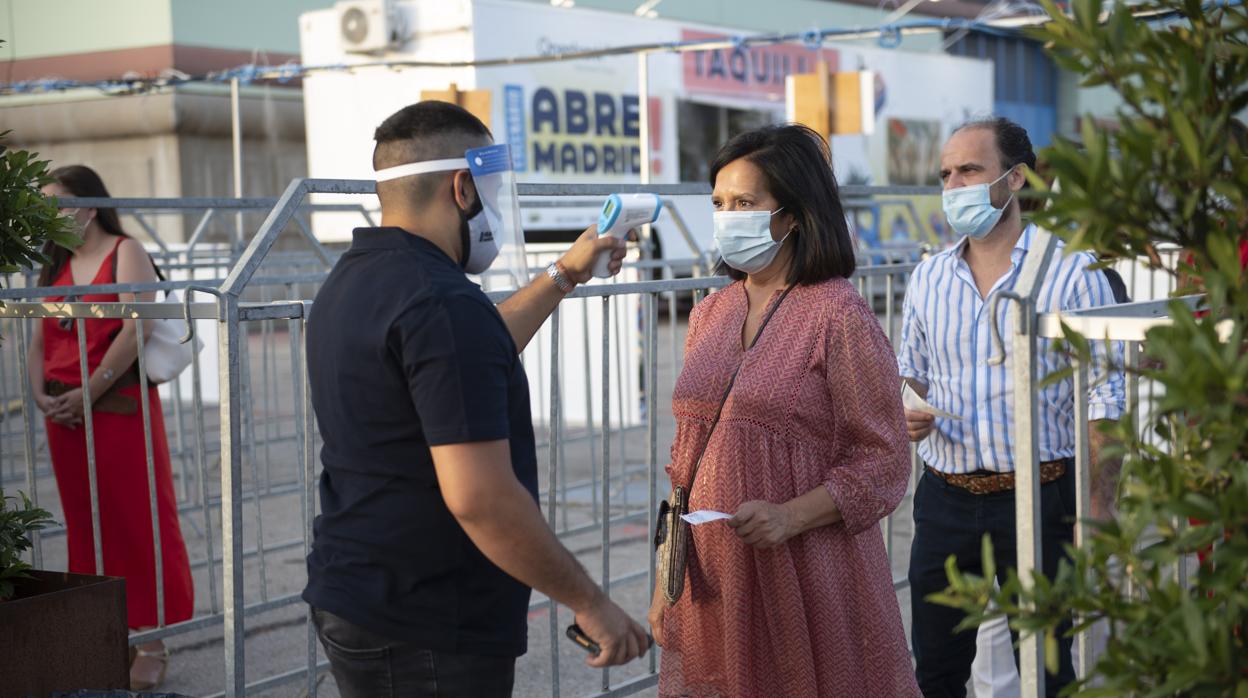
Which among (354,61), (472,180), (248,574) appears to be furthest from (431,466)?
(354,61)

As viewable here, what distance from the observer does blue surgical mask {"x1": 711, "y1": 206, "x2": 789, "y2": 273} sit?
302cm

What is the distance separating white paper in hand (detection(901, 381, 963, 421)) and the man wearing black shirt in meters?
1.52

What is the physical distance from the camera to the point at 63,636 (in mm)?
3131

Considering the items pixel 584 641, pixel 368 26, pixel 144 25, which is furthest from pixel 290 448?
pixel 144 25

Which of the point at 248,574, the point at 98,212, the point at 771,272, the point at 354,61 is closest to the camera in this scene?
the point at 771,272

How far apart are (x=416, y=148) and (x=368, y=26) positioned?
11.8 m

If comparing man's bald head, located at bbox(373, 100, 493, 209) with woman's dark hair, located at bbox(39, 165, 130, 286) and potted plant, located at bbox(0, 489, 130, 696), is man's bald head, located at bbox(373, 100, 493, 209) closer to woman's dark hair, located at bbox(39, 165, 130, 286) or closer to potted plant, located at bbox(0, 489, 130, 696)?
potted plant, located at bbox(0, 489, 130, 696)

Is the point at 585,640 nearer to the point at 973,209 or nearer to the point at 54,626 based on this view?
the point at 54,626

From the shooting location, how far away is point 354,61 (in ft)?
45.5

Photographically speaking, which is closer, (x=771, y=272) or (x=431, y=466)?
(x=431, y=466)

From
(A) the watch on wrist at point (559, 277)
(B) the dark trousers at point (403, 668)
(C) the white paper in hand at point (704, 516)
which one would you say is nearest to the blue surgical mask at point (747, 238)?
(A) the watch on wrist at point (559, 277)

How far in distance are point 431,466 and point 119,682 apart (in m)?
1.42

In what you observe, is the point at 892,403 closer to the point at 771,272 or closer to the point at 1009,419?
the point at 771,272

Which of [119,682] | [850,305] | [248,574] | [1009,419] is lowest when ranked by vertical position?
[248,574]
